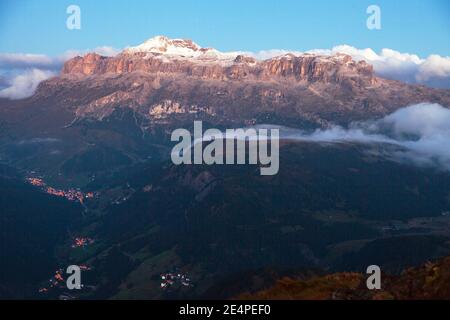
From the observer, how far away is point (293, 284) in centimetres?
9281
